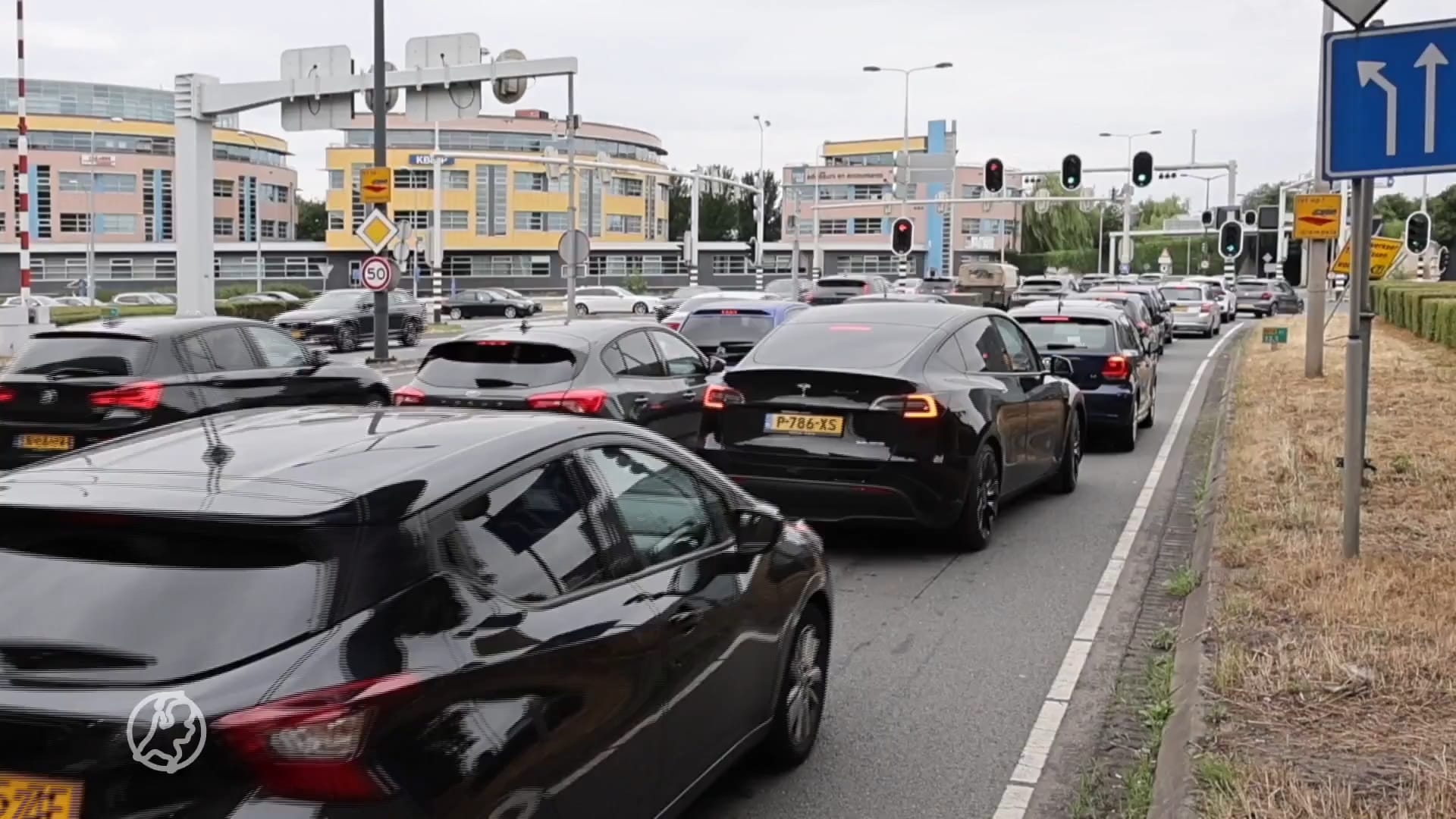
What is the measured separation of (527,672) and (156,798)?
0.90 meters

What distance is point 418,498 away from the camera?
3.38 m

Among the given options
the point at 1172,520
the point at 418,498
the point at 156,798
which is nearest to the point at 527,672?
the point at 418,498

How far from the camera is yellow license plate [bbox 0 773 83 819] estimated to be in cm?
276

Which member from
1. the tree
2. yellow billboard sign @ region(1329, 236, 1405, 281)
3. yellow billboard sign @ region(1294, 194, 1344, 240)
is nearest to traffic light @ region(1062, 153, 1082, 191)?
yellow billboard sign @ region(1329, 236, 1405, 281)

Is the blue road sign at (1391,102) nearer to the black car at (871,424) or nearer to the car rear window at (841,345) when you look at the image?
the black car at (871,424)

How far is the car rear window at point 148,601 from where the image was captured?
294 cm

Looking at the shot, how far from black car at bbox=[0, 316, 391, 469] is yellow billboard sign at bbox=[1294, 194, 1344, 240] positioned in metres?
14.7

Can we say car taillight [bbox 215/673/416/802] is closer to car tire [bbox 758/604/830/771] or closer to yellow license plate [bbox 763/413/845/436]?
car tire [bbox 758/604/830/771]

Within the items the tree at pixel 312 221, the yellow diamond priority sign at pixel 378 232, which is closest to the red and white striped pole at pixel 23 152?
the yellow diamond priority sign at pixel 378 232

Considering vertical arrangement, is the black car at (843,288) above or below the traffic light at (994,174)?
below

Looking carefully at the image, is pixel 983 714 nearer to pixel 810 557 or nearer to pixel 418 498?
pixel 810 557

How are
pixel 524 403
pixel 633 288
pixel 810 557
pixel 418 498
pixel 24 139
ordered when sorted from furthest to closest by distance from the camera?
pixel 633 288 → pixel 24 139 → pixel 524 403 → pixel 810 557 → pixel 418 498

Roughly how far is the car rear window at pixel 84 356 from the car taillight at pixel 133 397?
0.50ft

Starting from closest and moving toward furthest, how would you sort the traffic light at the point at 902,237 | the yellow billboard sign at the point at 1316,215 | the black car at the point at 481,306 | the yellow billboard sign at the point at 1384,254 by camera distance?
the yellow billboard sign at the point at 1316,215 < the yellow billboard sign at the point at 1384,254 < the traffic light at the point at 902,237 < the black car at the point at 481,306
